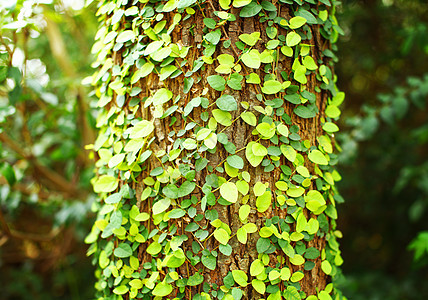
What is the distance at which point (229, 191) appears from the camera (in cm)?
82

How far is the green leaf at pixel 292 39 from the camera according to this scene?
2.83 feet

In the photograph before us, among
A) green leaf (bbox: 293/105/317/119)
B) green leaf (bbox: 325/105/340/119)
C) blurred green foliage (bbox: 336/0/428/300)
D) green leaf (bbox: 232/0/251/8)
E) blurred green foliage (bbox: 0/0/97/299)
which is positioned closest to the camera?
green leaf (bbox: 232/0/251/8)

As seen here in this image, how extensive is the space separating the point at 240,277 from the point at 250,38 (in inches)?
26.2

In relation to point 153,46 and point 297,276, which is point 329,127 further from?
point 153,46

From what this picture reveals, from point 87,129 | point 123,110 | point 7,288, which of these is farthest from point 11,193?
point 123,110

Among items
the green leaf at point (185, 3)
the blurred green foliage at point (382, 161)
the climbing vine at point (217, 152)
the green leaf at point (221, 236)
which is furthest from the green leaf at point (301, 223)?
the blurred green foliage at point (382, 161)

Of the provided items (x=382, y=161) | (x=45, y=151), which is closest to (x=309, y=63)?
(x=382, y=161)

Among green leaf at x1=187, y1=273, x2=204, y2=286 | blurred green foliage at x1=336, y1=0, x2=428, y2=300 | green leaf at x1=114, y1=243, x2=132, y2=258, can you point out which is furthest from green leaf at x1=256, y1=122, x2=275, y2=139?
blurred green foliage at x1=336, y1=0, x2=428, y2=300

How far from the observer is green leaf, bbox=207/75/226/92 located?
2.67 feet

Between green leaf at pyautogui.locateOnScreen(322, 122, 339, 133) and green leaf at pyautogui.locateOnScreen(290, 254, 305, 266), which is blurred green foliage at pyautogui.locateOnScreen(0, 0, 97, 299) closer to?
green leaf at pyautogui.locateOnScreen(322, 122, 339, 133)

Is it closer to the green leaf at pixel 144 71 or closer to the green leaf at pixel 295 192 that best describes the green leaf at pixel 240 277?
the green leaf at pixel 295 192

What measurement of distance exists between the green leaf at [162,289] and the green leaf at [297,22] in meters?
0.83

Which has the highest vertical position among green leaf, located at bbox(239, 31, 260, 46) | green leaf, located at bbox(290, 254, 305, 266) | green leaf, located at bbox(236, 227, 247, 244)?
green leaf, located at bbox(239, 31, 260, 46)

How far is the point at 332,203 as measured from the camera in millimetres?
1010
